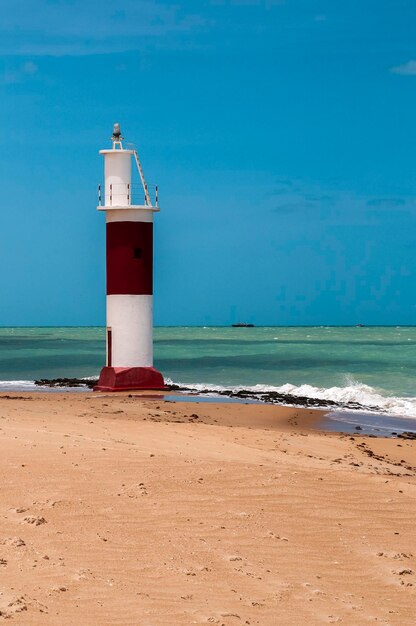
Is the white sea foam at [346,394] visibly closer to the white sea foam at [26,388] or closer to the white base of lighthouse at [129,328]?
the white sea foam at [26,388]

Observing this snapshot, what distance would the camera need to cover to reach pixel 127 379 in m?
21.4

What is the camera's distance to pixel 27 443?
875 centimetres

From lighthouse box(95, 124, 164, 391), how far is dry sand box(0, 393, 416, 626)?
11.0 meters

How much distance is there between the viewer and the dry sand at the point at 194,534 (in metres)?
5.20

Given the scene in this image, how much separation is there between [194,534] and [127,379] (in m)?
15.1

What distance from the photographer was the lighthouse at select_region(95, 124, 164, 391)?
21.2 meters

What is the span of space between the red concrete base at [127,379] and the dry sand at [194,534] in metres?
11.0

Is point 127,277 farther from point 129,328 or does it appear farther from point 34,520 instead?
point 34,520

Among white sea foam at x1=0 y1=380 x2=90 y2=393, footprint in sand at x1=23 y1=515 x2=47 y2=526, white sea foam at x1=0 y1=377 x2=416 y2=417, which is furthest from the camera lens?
white sea foam at x1=0 y1=380 x2=90 y2=393

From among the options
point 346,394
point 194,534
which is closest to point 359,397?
point 346,394

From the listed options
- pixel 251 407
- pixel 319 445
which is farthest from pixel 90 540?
pixel 251 407

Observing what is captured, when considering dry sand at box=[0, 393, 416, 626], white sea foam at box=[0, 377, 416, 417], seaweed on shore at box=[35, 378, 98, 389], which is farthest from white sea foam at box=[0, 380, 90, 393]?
dry sand at box=[0, 393, 416, 626]

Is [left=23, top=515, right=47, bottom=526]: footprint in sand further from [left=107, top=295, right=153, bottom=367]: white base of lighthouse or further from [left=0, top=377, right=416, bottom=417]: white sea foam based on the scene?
[left=107, top=295, right=153, bottom=367]: white base of lighthouse

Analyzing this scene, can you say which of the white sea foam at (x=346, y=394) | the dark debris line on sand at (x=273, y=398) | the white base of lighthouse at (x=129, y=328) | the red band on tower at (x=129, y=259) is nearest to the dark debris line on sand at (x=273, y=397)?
the dark debris line on sand at (x=273, y=398)
